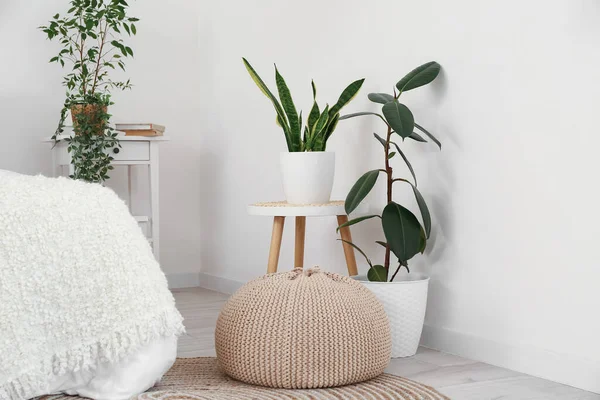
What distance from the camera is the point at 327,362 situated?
1.68 m

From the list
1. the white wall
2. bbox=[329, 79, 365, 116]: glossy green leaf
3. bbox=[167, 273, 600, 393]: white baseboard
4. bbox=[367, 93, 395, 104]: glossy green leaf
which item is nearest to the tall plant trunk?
the white wall

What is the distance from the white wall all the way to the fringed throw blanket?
96 cm

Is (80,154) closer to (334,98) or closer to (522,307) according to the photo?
(334,98)

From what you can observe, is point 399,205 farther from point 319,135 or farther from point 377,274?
point 319,135

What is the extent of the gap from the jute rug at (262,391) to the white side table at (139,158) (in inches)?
51.0

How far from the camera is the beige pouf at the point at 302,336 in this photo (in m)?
1.68

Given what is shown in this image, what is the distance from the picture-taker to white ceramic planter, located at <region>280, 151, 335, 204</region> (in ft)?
7.62

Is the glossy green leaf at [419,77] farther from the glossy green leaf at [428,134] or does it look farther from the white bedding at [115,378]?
the white bedding at [115,378]

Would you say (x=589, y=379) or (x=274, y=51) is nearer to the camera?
(x=589, y=379)

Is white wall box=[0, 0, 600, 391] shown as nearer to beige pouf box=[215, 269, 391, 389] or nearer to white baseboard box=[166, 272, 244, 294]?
white baseboard box=[166, 272, 244, 294]

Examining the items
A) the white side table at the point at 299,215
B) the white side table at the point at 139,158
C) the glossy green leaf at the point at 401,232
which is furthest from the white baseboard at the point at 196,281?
the glossy green leaf at the point at 401,232

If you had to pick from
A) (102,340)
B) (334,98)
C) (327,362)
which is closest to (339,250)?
(334,98)

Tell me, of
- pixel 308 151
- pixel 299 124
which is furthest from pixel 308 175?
pixel 299 124

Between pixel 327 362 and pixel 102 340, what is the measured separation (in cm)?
50
